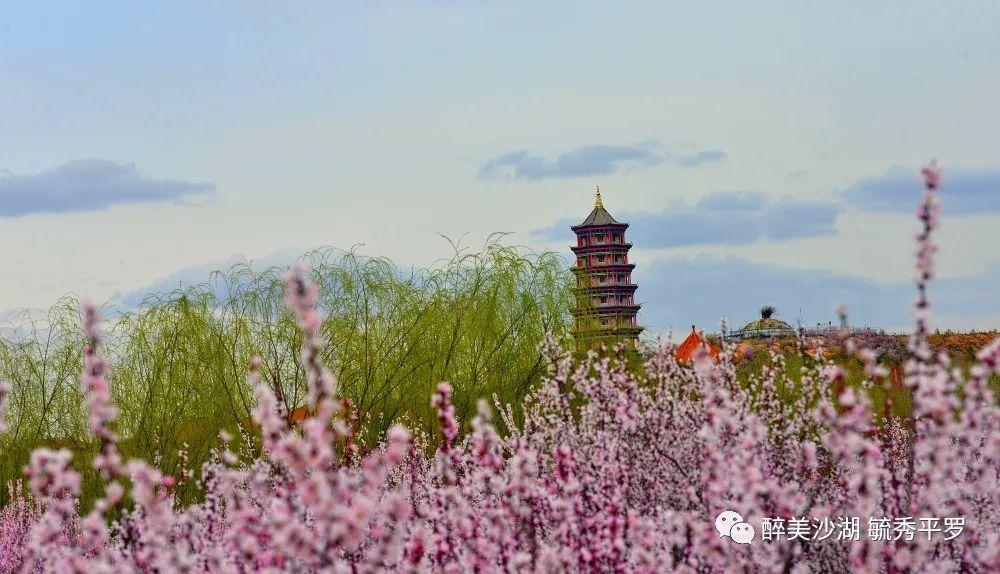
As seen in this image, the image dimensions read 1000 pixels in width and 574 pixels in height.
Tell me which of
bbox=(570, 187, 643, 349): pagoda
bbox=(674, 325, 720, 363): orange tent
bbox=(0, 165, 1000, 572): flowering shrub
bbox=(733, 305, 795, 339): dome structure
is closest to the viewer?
bbox=(0, 165, 1000, 572): flowering shrub

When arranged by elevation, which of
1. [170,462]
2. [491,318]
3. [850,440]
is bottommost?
[170,462]

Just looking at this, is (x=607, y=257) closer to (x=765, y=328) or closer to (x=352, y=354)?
(x=765, y=328)

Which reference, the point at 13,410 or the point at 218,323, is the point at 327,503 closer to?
the point at 218,323

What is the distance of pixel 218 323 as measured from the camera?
1335cm

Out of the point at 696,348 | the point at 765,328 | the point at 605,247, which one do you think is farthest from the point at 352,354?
the point at 605,247

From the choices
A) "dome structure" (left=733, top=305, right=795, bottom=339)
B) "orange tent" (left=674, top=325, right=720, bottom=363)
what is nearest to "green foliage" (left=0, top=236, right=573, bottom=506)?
"orange tent" (left=674, top=325, right=720, bottom=363)

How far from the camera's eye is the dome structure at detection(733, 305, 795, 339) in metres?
37.2

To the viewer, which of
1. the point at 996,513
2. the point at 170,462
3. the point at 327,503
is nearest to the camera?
the point at 327,503

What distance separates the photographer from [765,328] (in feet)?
126

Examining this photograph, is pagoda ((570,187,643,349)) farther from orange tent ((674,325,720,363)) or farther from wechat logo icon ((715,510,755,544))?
wechat logo icon ((715,510,755,544))

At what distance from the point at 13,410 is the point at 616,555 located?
39.6 feet

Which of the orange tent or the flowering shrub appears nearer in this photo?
the flowering shrub

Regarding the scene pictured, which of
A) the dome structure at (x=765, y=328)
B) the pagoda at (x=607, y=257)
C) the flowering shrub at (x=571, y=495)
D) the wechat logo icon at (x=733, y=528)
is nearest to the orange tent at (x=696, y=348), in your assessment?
the flowering shrub at (x=571, y=495)

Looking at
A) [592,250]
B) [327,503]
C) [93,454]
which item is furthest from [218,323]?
[592,250]
